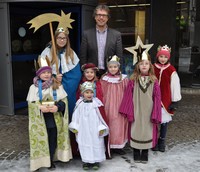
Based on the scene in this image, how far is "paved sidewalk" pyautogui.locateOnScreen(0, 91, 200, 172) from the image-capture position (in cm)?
433

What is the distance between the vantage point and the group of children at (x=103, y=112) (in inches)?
144

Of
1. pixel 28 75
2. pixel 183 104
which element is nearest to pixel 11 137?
pixel 28 75

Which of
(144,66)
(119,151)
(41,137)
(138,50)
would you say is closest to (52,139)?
(41,137)

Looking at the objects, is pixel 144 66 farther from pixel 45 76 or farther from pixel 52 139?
→ pixel 52 139

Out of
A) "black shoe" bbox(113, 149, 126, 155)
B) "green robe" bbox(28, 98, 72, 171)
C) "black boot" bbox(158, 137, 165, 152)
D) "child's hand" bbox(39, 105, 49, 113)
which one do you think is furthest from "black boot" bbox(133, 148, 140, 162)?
"child's hand" bbox(39, 105, 49, 113)

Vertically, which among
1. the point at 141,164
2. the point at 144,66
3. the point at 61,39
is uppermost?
the point at 61,39

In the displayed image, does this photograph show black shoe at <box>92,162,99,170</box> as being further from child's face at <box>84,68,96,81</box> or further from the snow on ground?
child's face at <box>84,68,96,81</box>

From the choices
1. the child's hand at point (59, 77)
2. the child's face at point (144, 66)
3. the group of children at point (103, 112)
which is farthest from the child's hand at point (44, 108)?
the child's face at point (144, 66)

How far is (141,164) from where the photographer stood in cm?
399

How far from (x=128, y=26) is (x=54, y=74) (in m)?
4.66

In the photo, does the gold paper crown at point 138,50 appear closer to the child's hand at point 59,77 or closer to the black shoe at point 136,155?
the child's hand at point 59,77

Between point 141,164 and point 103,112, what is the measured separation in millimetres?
819

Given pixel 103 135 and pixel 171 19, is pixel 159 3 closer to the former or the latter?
pixel 171 19

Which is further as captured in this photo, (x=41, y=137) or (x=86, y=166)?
(x=86, y=166)
